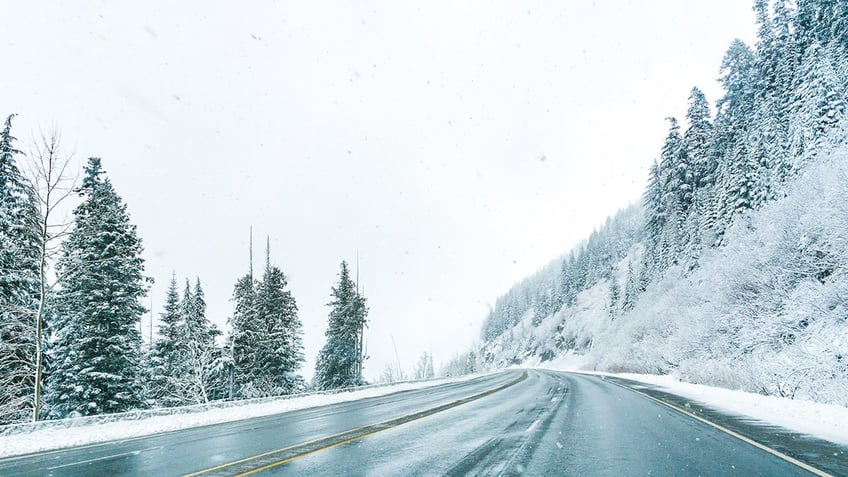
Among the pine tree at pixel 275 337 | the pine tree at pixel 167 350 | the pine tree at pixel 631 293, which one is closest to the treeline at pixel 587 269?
the pine tree at pixel 631 293

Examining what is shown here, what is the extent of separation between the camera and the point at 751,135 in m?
39.8

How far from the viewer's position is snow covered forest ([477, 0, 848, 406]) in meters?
17.8

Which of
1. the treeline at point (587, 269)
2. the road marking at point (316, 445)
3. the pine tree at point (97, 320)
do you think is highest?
the treeline at point (587, 269)

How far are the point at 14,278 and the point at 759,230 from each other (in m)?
34.6

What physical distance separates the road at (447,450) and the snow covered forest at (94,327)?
27.9 ft

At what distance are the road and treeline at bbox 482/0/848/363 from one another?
1642 centimetres

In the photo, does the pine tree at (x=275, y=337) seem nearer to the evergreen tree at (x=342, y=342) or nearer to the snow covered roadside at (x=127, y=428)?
the evergreen tree at (x=342, y=342)

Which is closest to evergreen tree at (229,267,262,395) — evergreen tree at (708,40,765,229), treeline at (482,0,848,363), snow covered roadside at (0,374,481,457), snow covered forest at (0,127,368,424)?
snow covered forest at (0,127,368,424)

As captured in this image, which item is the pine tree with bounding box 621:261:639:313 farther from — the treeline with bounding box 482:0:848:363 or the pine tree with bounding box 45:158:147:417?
the pine tree with bounding box 45:158:147:417

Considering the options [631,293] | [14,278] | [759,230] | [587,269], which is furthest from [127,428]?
[587,269]

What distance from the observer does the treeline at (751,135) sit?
30188 mm

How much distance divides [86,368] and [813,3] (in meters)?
55.6

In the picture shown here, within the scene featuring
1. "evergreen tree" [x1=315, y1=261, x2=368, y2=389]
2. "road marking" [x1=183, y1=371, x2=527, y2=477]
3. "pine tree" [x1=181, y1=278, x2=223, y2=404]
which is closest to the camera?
"road marking" [x1=183, y1=371, x2=527, y2=477]

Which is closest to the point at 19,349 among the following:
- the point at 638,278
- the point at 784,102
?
the point at 784,102
